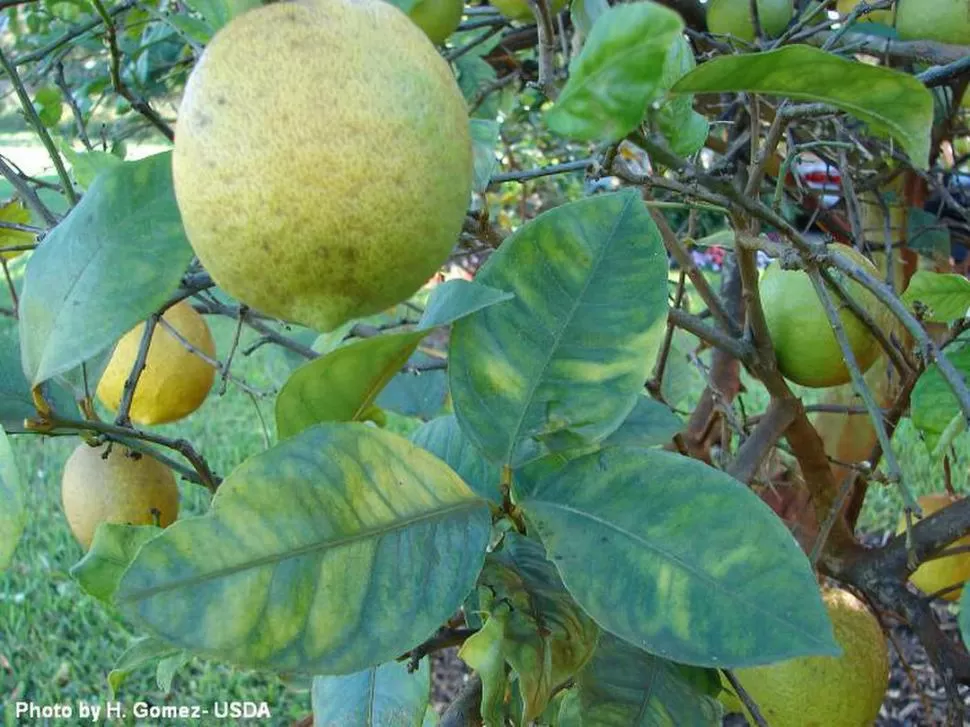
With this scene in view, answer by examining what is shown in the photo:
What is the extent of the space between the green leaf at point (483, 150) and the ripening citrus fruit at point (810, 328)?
0.49 meters

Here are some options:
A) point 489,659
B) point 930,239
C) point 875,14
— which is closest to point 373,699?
point 489,659

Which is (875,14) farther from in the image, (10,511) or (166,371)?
→ (10,511)

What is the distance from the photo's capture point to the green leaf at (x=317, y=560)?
1.79 feet

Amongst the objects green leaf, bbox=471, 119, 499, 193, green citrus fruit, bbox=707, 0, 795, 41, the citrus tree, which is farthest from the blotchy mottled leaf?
green citrus fruit, bbox=707, 0, 795, 41

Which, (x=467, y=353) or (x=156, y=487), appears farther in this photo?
(x=156, y=487)

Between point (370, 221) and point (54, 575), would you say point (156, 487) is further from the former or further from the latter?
point (54, 575)

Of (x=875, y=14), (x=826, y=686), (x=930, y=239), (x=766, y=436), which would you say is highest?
(x=875, y=14)

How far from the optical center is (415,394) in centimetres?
167

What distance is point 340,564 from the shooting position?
0.60 meters

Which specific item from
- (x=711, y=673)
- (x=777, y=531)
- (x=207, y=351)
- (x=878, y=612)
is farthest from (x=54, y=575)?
(x=777, y=531)

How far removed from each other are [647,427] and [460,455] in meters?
0.17

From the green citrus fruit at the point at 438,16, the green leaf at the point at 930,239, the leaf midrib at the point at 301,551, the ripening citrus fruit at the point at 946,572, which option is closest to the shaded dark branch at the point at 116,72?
the green citrus fruit at the point at 438,16

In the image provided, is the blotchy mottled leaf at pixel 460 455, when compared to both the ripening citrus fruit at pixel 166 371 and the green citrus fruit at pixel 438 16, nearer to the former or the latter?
the green citrus fruit at pixel 438 16

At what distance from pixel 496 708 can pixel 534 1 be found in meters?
0.47
